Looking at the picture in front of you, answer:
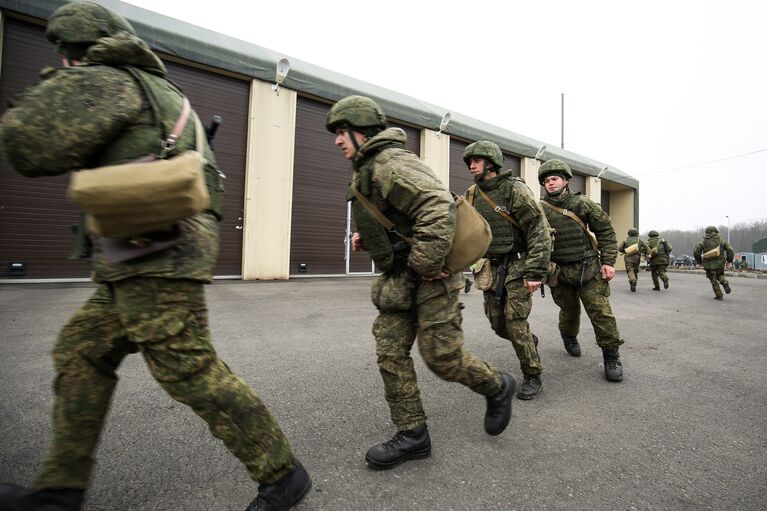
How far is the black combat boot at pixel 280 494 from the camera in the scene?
148 centimetres

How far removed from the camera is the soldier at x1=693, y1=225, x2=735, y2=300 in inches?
385

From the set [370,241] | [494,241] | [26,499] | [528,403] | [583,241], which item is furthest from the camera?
[583,241]

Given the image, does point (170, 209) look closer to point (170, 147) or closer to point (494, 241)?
point (170, 147)

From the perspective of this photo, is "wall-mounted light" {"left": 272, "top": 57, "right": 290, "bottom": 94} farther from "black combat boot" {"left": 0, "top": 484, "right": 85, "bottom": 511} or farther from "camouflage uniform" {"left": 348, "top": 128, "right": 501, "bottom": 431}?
"black combat boot" {"left": 0, "top": 484, "right": 85, "bottom": 511}

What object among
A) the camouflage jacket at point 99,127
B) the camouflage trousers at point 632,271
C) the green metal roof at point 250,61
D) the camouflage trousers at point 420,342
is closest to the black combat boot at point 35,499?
the camouflage jacket at point 99,127

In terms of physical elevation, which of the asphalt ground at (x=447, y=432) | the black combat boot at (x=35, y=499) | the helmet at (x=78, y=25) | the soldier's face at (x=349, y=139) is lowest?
the asphalt ground at (x=447, y=432)

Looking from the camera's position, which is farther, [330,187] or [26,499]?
[330,187]

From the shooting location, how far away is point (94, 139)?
1.29 m

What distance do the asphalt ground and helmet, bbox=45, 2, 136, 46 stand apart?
1.93 m

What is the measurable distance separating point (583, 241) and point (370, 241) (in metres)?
2.55

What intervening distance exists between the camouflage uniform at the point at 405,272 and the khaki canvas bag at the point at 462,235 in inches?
1.4

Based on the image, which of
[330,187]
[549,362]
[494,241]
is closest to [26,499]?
[494,241]

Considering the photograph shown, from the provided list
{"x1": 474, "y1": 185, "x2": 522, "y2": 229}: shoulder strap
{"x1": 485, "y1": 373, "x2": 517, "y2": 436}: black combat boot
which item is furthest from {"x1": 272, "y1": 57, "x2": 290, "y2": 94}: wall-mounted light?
→ {"x1": 485, "y1": 373, "x2": 517, "y2": 436}: black combat boot

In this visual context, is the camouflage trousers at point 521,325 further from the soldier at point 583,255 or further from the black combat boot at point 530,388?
the soldier at point 583,255
